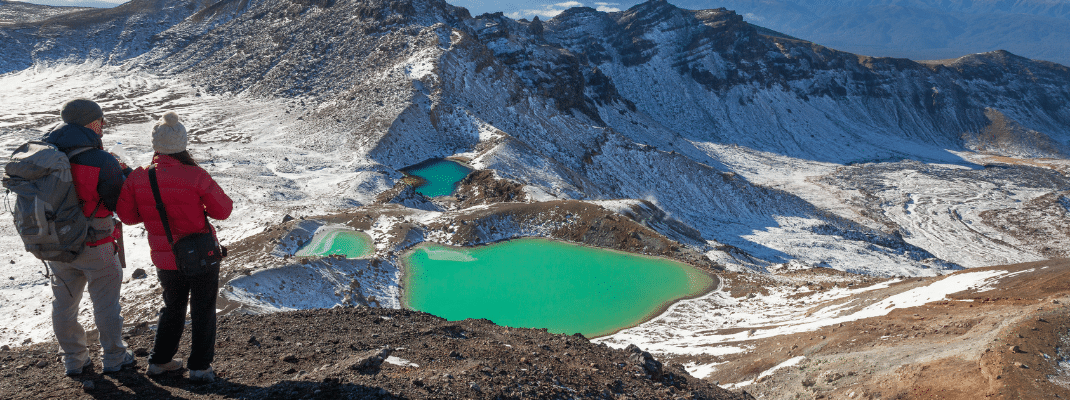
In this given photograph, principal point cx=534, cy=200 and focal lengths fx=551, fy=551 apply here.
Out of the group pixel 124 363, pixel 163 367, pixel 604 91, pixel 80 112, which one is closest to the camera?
pixel 80 112

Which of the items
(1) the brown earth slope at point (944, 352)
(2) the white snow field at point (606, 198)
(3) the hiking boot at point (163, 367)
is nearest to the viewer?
(3) the hiking boot at point (163, 367)

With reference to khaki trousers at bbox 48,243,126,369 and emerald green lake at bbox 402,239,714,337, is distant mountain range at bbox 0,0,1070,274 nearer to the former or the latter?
emerald green lake at bbox 402,239,714,337

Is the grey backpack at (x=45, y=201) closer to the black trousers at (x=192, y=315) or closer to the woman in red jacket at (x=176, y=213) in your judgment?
the woman in red jacket at (x=176, y=213)

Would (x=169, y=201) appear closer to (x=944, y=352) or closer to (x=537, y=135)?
(x=944, y=352)

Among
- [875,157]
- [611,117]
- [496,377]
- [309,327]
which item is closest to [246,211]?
[309,327]

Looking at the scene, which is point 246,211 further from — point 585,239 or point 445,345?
point 445,345

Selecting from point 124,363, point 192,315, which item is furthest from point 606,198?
point 192,315

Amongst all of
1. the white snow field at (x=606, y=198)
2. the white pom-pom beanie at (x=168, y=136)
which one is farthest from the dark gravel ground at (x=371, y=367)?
the white snow field at (x=606, y=198)
